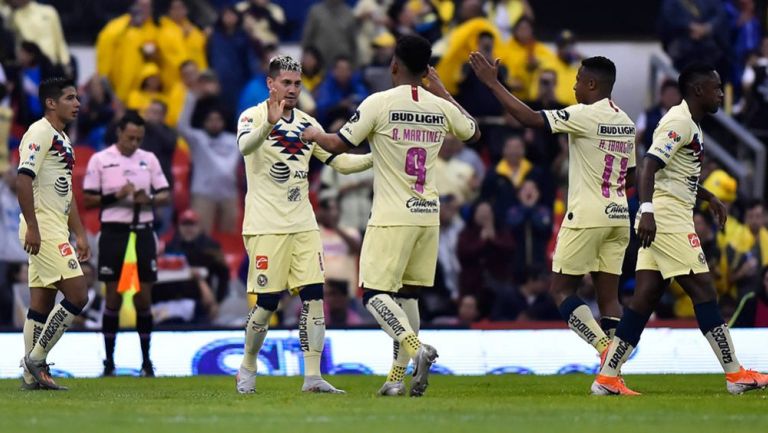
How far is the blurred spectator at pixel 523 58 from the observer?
23.3 m

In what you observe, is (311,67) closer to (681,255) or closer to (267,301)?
(267,301)

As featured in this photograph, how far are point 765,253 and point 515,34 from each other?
5002 mm

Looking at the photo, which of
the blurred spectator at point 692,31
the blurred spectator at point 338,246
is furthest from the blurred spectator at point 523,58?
the blurred spectator at point 338,246

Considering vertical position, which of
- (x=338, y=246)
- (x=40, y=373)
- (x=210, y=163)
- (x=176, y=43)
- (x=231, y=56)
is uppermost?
(x=176, y=43)

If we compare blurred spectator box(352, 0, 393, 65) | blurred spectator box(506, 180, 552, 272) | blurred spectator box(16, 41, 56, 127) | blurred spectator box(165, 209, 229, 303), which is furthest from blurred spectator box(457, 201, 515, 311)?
blurred spectator box(16, 41, 56, 127)

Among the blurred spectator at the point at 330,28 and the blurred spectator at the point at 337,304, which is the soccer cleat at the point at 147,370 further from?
the blurred spectator at the point at 330,28

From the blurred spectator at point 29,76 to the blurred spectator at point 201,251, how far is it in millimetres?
3242

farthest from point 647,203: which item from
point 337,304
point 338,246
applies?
point 338,246

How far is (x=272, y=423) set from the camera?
11.0m

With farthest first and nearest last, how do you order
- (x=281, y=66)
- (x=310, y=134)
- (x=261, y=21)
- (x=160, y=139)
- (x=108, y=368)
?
(x=261, y=21) < (x=160, y=139) < (x=108, y=368) < (x=281, y=66) < (x=310, y=134)

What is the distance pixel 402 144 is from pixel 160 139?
29.0 feet

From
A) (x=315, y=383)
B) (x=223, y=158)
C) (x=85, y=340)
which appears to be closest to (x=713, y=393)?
(x=315, y=383)

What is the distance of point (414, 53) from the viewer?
12.9 metres

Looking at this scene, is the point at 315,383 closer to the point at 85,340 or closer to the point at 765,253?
the point at 85,340
